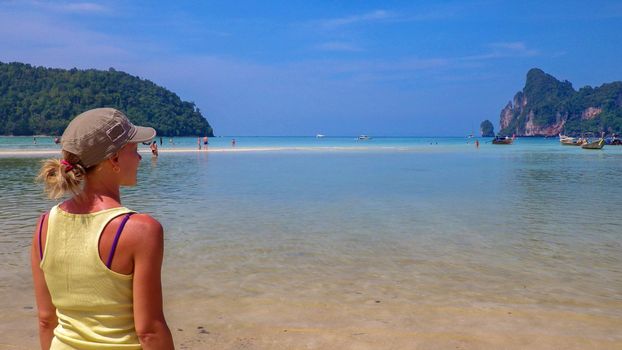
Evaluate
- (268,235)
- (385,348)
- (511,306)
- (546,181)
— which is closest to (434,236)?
(268,235)

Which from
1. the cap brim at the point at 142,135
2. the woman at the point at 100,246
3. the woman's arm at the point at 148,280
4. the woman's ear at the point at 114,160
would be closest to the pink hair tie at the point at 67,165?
the woman at the point at 100,246

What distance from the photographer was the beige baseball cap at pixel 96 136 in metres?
2.13

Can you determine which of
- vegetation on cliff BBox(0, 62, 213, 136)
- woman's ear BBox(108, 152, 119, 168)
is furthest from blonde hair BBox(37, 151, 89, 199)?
vegetation on cliff BBox(0, 62, 213, 136)

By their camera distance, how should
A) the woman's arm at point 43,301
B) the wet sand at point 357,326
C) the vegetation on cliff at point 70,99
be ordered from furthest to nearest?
the vegetation on cliff at point 70,99 → the wet sand at point 357,326 → the woman's arm at point 43,301

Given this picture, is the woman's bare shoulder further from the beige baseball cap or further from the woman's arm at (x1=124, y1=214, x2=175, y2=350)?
the beige baseball cap

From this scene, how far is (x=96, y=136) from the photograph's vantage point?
2131mm

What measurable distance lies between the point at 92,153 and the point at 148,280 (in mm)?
549

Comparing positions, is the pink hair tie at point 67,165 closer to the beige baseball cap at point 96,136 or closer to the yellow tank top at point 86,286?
the beige baseball cap at point 96,136

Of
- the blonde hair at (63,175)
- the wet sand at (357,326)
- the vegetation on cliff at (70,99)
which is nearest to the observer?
the blonde hair at (63,175)

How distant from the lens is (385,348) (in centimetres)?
483

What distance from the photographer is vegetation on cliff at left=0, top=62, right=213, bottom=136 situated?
14862cm

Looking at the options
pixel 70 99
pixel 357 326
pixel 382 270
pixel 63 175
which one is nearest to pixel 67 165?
pixel 63 175

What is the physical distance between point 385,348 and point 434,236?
5.87 metres

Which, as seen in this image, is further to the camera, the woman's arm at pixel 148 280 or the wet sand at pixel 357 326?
the wet sand at pixel 357 326
